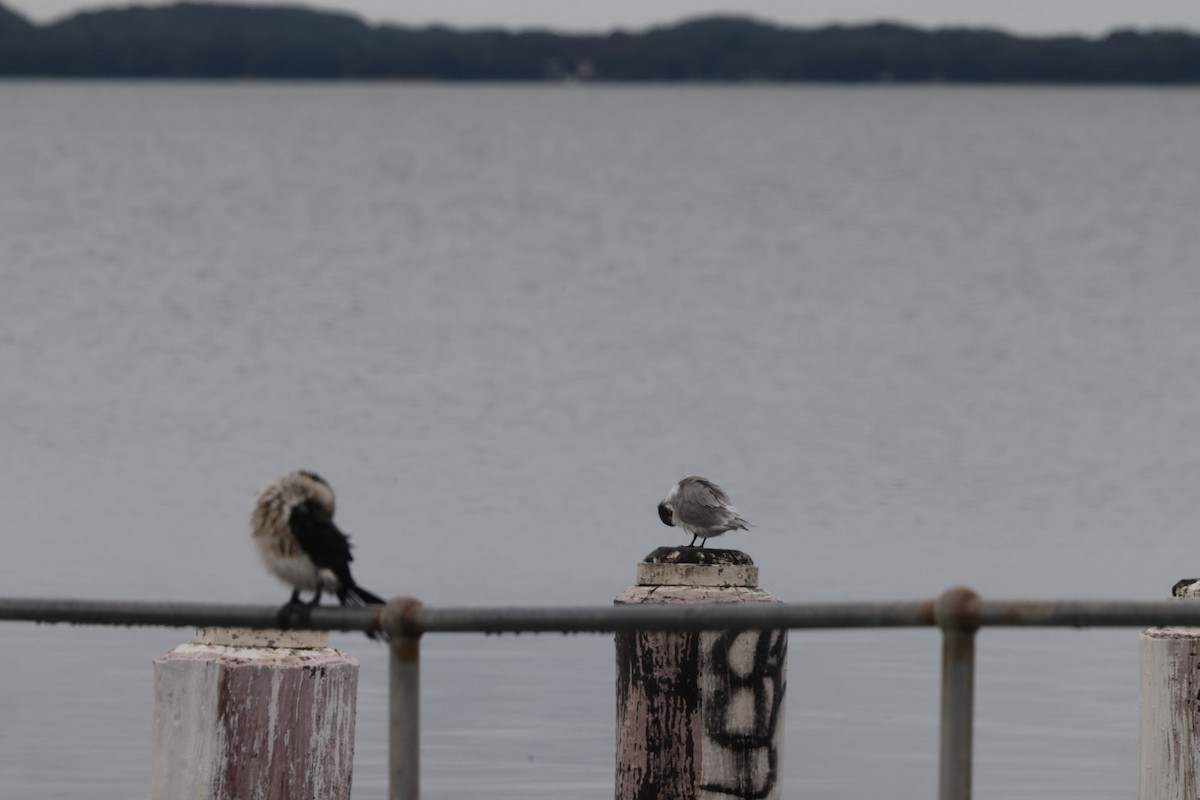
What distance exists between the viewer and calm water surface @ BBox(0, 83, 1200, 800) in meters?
15.1

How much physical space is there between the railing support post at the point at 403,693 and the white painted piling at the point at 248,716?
1.84 ft

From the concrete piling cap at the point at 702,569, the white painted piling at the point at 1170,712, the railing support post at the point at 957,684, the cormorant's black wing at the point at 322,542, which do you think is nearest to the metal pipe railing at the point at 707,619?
the railing support post at the point at 957,684

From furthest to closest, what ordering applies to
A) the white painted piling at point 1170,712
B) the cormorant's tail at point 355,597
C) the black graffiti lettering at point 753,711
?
1. the black graffiti lettering at point 753,711
2. the white painted piling at point 1170,712
3. the cormorant's tail at point 355,597

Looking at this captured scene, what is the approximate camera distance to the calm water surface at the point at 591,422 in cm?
1510

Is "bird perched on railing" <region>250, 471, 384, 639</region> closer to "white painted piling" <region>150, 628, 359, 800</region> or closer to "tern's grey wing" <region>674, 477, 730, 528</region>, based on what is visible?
"white painted piling" <region>150, 628, 359, 800</region>

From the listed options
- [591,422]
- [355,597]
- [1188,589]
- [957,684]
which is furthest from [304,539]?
[591,422]

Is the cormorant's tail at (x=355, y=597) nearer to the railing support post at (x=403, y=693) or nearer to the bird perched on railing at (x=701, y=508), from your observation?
the railing support post at (x=403, y=693)

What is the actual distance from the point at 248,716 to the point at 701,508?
4.09 m

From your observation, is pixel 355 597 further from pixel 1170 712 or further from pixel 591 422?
pixel 591 422

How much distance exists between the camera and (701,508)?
10.2 meters

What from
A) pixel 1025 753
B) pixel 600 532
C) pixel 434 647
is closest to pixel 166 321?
pixel 600 532

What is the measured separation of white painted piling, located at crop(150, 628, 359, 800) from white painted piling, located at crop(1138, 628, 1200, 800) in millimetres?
2864

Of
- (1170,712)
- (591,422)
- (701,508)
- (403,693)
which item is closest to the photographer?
(403,693)

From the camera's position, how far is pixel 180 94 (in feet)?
592
